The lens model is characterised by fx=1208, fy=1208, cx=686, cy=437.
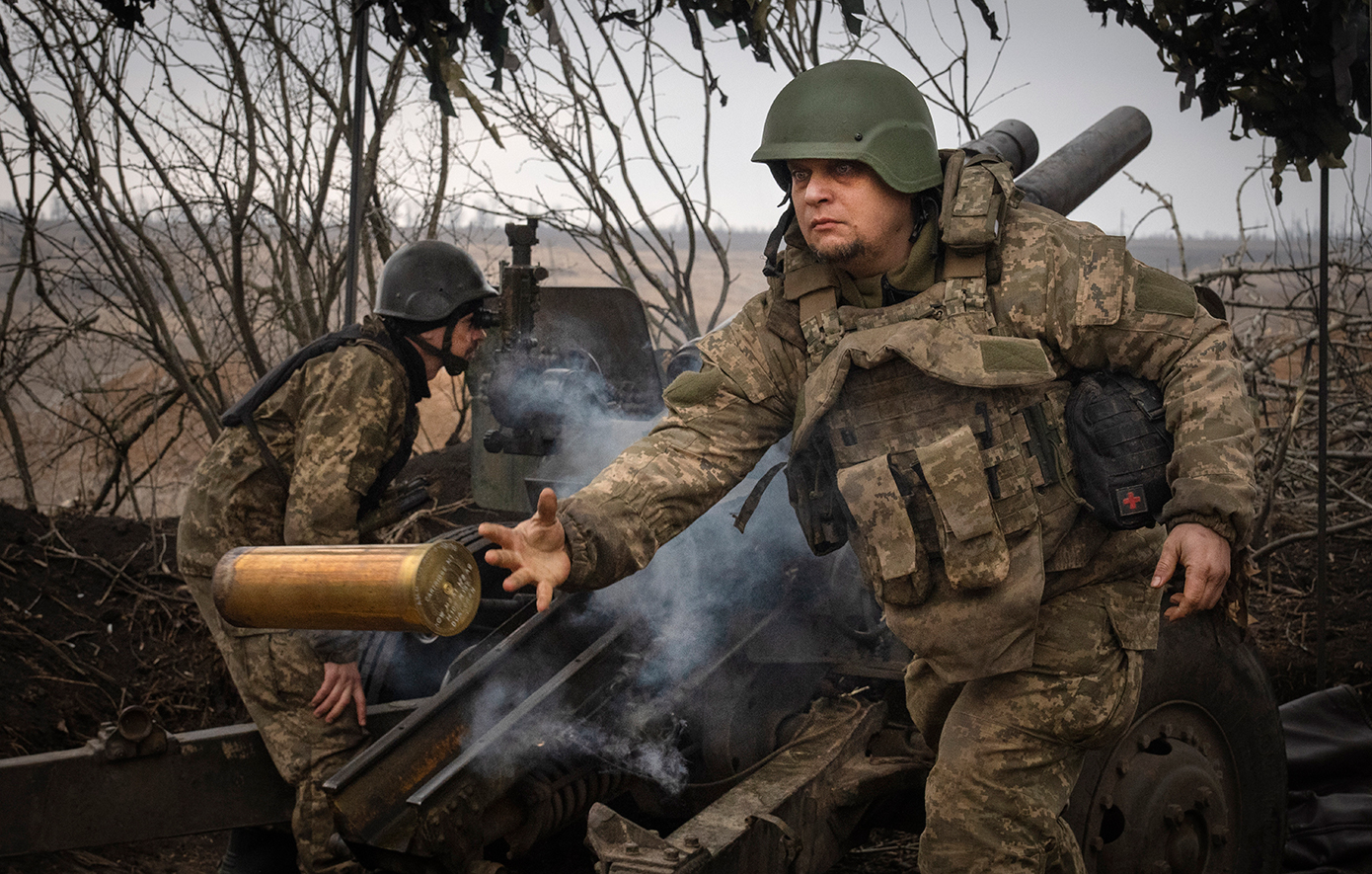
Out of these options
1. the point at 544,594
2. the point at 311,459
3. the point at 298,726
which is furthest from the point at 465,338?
the point at 544,594

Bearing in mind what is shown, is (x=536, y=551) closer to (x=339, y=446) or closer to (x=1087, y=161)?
(x=339, y=446)

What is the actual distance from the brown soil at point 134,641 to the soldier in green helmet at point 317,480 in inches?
51.1

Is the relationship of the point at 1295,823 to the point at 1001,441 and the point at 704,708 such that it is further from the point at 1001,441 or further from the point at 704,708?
the point at 1001,441

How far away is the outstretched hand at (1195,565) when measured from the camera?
7.34ft

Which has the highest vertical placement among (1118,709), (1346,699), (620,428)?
(620,428)

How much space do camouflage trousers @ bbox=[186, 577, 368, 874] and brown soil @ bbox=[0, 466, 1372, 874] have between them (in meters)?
1.25

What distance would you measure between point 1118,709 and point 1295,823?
6.92ft

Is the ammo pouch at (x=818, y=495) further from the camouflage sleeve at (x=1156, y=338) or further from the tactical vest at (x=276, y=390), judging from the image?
the tactical vest at (x=276, y=390)

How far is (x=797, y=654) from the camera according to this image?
354 cm

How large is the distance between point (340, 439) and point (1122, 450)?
7.86 ft

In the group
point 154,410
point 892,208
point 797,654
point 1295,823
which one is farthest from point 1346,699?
point 154,410

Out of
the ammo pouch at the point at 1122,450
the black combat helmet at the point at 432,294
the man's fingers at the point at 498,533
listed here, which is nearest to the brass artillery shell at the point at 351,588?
the man's fingers at the point at 498,533

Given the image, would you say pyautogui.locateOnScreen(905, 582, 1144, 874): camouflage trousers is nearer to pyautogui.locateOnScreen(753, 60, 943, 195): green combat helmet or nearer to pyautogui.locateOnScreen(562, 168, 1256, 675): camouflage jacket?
pyautogui.locateOnScreen(562, 168, 1256, 675): camouflage jacket

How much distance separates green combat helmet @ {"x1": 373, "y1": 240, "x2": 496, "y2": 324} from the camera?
4.23 metres
